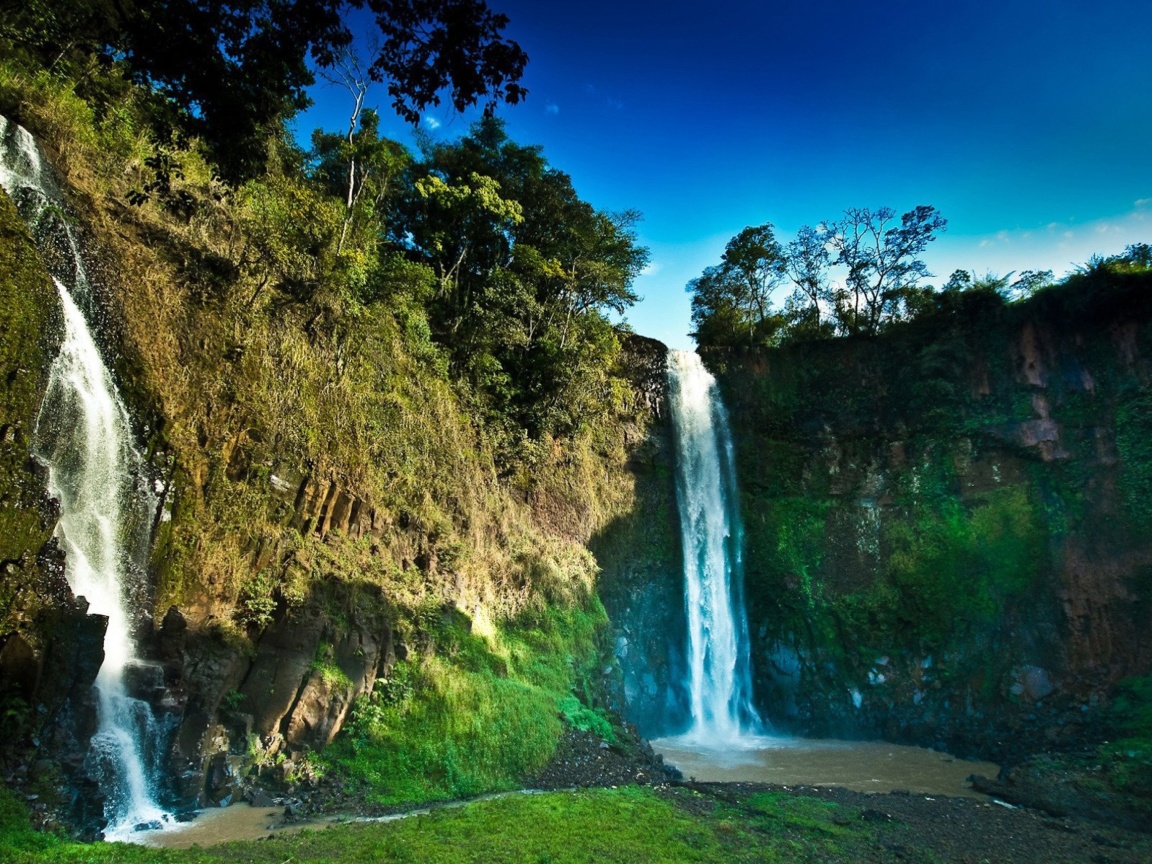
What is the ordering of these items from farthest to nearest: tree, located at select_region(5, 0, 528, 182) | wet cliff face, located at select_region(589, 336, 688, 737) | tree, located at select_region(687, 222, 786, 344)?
tree, located at select_region(687, 222, 786, 344)
wet cliff face, located at select_region(589, 336, 688, 737)
tree, located at select_region(5, 0, 528, 182)

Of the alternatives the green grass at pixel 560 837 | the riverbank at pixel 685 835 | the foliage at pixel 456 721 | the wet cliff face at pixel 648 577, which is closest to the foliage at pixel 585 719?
the foliage at pixel 456 721

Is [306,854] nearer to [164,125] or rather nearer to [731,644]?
[164,125]

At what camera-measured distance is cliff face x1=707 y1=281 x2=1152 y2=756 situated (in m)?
17.5

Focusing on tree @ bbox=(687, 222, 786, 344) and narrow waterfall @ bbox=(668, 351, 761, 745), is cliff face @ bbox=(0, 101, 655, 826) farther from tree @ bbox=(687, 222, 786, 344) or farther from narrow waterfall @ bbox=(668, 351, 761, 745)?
tree @ bbox=(687, 222, 786, 344)

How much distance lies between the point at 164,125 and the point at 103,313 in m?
5.31

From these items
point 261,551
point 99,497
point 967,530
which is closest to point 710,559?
point 967,530

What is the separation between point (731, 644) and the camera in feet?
67.1

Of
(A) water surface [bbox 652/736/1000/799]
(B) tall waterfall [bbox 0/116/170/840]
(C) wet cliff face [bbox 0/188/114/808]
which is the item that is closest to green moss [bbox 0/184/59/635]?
(C) wet cliff face [bbox 0/188/114/808]

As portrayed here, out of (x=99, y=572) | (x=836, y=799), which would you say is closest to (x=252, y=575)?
(x=99, y=572)

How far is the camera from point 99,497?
357 inches

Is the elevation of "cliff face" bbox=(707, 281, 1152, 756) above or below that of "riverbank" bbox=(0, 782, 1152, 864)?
above

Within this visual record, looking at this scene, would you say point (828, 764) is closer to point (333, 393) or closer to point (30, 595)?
point (333, 393)

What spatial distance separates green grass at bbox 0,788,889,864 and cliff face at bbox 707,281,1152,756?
29.5ft

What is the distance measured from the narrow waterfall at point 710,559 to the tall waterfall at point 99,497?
14215mm
